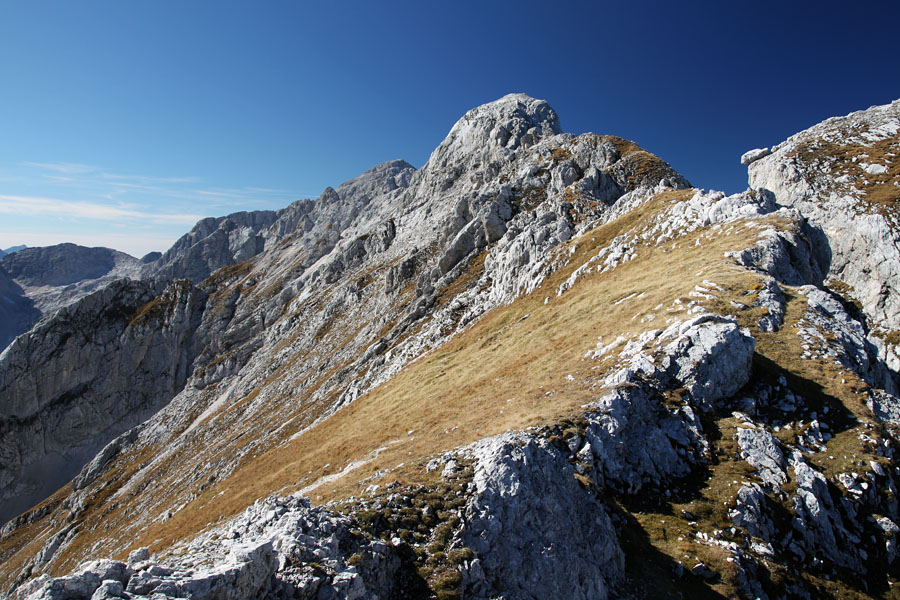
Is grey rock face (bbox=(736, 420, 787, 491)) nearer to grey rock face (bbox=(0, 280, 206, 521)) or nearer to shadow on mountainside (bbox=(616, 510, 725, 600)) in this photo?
shadow on mountainside (bbox=(616, 510, 725, 600))

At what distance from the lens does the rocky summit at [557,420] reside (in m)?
13.7

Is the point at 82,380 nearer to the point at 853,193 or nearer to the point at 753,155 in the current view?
the point at 853,193

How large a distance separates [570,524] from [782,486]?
10320 mm

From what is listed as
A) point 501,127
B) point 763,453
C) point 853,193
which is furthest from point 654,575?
point 501,127

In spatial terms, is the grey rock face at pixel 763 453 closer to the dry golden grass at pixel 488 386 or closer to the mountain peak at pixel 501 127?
the dry golden grass at pixel 488 386

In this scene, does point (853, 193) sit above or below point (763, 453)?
above

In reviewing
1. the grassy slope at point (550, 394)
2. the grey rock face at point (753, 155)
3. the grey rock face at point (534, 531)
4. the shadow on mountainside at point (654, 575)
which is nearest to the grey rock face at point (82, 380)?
the grassy slope at point (550, 394)

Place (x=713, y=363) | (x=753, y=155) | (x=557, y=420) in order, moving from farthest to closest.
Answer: (x=753, y=155) < (x=713, y=363) < (x=557, y=420)

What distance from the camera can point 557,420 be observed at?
19.8m

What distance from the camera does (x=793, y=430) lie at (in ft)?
66.6

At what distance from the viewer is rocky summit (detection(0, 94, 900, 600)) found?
1374 cm

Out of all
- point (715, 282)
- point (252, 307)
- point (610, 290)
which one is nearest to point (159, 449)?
point (252, 307)

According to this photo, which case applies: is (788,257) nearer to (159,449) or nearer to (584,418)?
(584,418)

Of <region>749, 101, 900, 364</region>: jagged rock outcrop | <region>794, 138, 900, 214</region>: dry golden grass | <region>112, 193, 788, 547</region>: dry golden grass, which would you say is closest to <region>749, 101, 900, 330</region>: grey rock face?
<region>749, 101, 900, 364</region>: jagged rock outcrop
